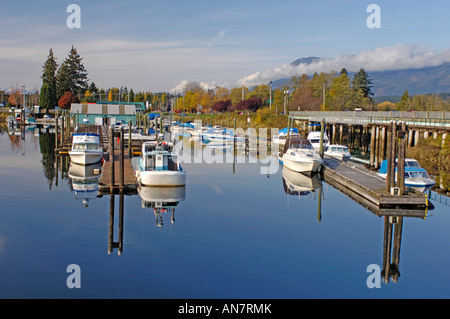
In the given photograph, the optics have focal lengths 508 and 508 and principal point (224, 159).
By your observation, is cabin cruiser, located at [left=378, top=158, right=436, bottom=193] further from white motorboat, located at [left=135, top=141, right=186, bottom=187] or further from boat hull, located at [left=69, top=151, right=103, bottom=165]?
boat hull, located at [left=69, top=151, right=103, bottom=165]

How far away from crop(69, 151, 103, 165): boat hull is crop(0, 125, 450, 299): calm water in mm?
8079

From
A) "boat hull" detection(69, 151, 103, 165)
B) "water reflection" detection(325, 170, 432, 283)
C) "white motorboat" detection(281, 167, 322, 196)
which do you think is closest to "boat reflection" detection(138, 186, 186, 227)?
"white motorboat" detection(281, 167, 322, 196)

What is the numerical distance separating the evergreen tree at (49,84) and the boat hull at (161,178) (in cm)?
11609

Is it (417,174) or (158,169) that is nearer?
(417,174)

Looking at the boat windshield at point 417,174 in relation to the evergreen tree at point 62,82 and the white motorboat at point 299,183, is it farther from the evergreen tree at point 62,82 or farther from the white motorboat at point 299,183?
the evergreen tree at point 62,82

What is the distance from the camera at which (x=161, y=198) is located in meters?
29.6

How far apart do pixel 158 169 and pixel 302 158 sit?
12774 mm

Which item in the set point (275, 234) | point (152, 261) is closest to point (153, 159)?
point (275, 234)

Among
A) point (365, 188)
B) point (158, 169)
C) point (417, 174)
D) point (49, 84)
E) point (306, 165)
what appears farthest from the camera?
point (49, 84)

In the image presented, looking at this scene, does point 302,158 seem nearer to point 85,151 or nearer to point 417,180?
point 417,180

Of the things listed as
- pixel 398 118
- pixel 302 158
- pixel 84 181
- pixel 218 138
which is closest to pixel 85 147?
pixel 84 181

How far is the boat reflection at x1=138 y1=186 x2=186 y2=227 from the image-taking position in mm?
26806
